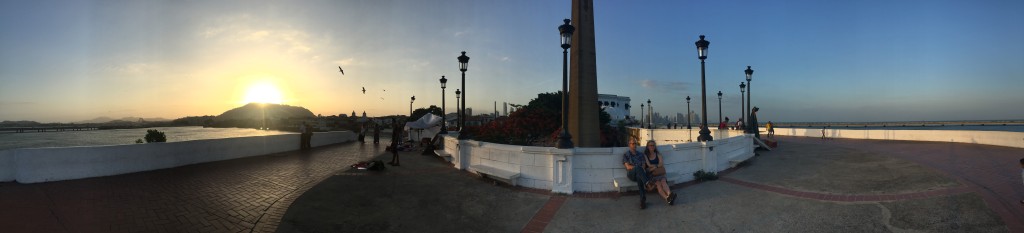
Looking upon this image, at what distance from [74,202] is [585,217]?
8.34 m

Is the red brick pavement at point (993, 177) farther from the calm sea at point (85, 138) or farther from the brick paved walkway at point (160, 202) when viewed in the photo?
the calm sea at point (85, 138)

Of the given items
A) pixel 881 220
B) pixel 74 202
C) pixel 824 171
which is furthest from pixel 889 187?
pixel 74 202

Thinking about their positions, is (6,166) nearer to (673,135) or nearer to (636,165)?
(636,165)

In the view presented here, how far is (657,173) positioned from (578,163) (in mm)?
1390

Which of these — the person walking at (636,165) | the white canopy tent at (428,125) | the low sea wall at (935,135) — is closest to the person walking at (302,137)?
the white canopy tent at (428,125)

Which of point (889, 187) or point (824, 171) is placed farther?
point (824, 171)

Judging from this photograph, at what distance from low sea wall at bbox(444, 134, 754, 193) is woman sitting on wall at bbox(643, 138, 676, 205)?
0.47 m

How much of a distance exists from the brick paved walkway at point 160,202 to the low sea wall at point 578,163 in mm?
4006

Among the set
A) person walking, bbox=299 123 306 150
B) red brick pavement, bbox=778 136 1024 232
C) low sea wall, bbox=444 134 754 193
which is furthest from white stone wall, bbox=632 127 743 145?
person walking, bbox=299 123 306 150

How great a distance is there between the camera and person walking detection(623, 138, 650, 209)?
5.80 metres

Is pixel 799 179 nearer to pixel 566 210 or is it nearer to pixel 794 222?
pixel 794 222

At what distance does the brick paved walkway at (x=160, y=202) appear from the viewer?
15.0 ft

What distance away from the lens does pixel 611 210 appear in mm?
5445

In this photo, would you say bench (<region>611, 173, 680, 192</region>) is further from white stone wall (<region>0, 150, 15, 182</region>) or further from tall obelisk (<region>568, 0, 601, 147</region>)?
white stone wall (<region>0, 150, 15, 182</region>)
